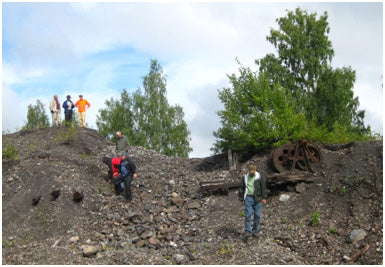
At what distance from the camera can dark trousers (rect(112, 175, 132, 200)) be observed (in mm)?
17031

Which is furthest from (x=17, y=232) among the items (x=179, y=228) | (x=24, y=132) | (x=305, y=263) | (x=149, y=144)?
(x=149, y=144)

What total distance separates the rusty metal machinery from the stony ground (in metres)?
0.45

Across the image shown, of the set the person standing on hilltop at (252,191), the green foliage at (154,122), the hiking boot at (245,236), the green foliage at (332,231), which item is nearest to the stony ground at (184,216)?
the green foliage at (332,231)

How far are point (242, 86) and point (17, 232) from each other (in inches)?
451

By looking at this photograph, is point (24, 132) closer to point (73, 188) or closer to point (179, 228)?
point (73, 188)

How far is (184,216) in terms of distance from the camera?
52.1 feet

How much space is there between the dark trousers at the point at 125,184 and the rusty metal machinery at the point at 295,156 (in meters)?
5.55

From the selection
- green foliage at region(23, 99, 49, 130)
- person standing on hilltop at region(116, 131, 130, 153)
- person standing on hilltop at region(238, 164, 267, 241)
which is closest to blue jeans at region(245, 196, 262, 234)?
person standing on hilltop at region(238, 164, 267, 241)

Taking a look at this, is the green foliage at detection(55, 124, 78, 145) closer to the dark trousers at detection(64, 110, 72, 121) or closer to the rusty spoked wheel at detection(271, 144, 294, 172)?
the dark trousers at detection(64, 110, 72, 121)

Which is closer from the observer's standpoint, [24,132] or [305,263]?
[305,263]

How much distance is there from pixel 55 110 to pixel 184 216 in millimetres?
11496

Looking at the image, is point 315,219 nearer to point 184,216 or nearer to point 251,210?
point 251,210

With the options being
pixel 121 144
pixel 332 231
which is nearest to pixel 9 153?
pixel 121 144

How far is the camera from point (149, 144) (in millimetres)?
39125
